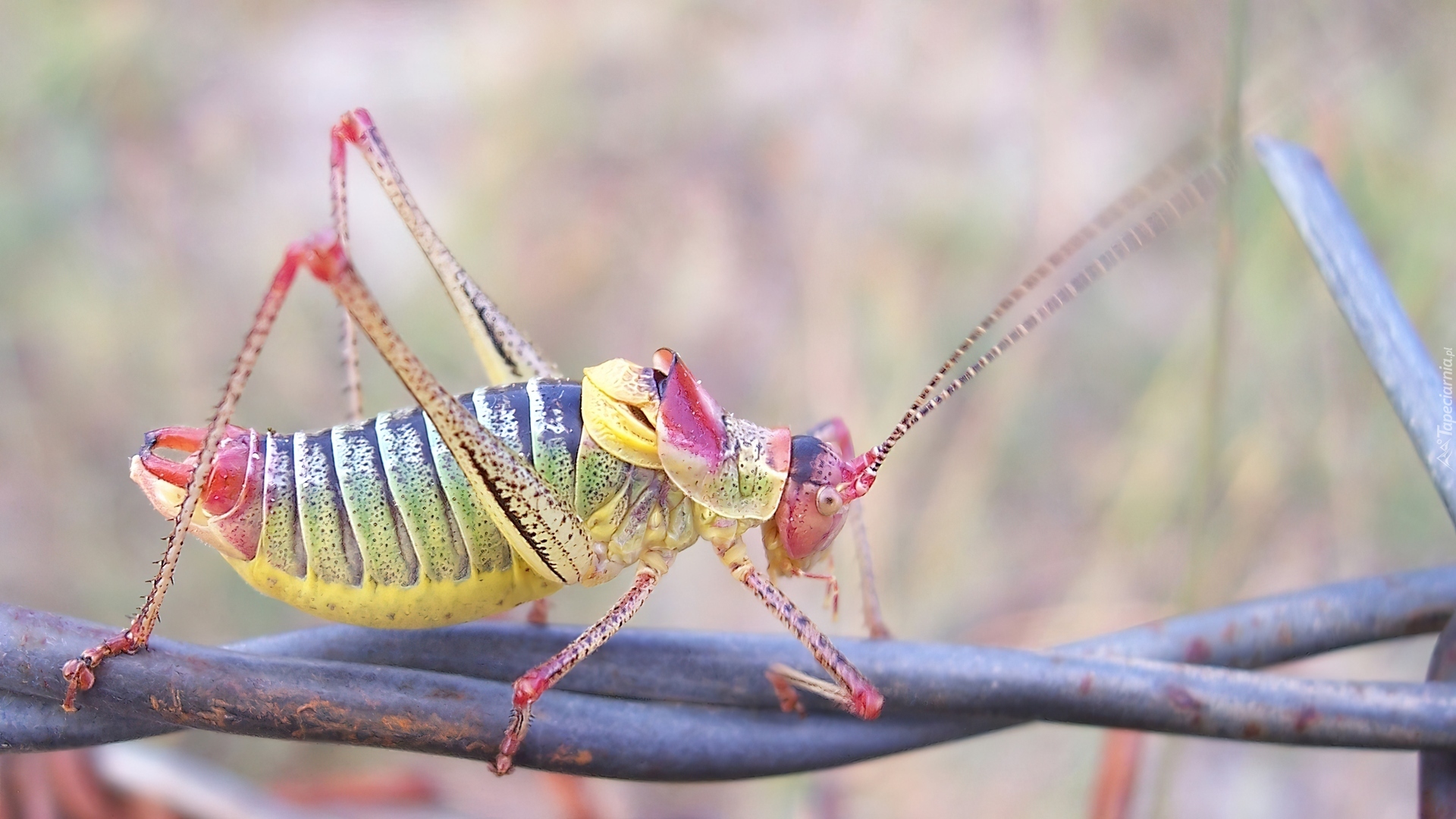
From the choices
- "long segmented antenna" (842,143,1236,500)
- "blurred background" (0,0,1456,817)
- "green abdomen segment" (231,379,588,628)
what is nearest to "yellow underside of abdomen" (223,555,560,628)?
"green abdomen segment" (231,379,588,628)

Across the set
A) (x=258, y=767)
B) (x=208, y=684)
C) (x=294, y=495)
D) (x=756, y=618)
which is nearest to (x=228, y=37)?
(x=258, y=767)

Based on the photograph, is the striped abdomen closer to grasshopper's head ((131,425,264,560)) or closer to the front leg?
grasshopper's head ((131,425,264,560))

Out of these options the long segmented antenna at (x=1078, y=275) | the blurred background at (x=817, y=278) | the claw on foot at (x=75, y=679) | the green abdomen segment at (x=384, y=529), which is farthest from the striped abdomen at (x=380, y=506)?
the blurred background at (x=817, y=278)

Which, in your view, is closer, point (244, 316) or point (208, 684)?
point (208, 684)

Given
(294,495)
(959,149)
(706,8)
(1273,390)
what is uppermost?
(706,8)

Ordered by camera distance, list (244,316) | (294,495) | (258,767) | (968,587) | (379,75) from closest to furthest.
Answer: (294,495)
(258,767)
(968,587)
(244,316)
(379,75)


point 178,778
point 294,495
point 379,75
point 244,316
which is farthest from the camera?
point 379,75

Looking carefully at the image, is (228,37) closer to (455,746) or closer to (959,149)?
(959,149)

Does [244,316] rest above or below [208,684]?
above
